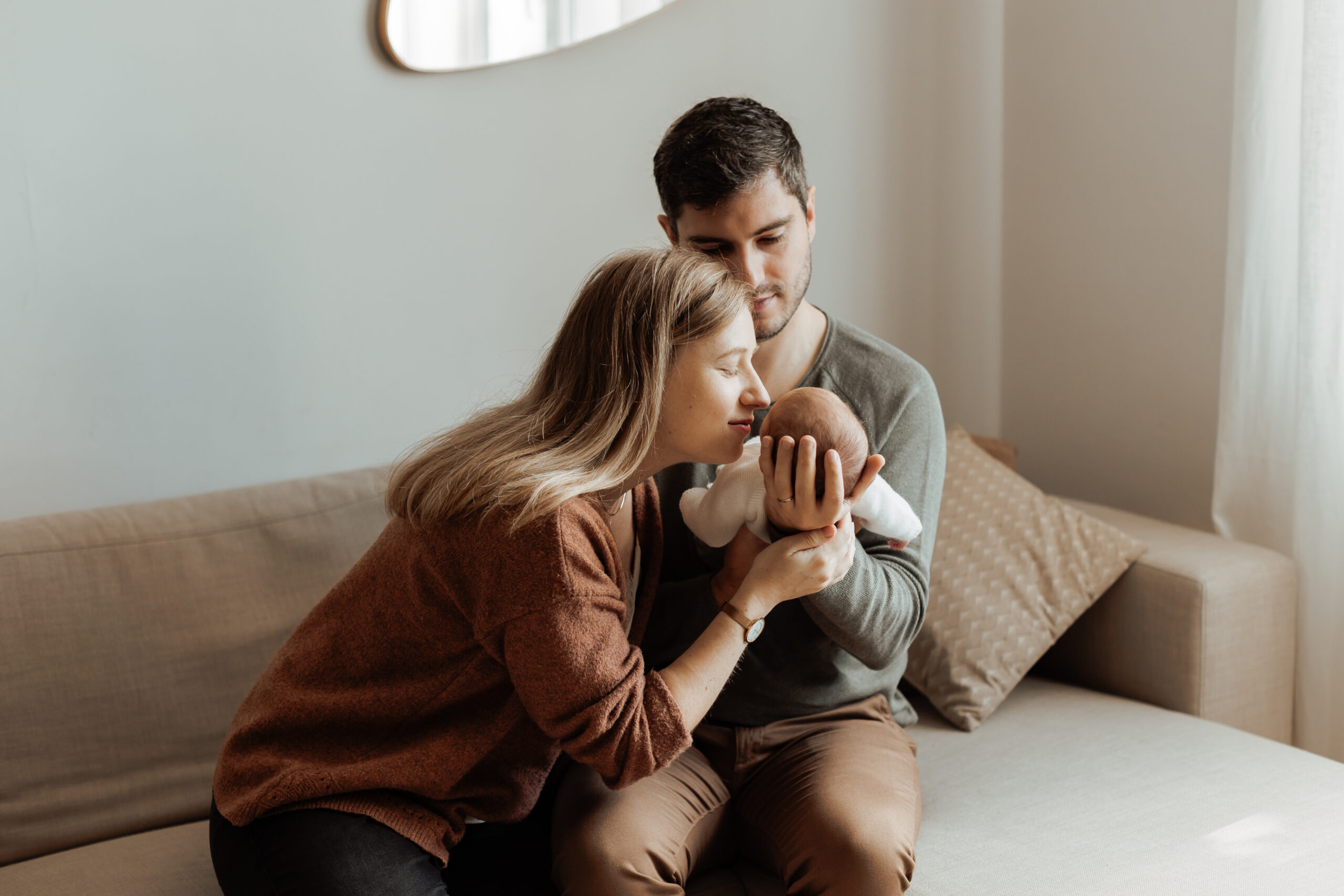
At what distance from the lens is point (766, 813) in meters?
1.44

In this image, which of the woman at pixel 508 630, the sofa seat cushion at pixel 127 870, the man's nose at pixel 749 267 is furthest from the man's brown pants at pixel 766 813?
the man's nose at pixel 749 267

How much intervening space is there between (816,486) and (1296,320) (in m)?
1.21

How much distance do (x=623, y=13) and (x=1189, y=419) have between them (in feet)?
4.71

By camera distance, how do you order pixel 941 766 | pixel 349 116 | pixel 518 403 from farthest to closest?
pixel 349 116 < pixel 941 766 < pixel 518 403

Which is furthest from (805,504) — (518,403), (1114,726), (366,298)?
(366,298)

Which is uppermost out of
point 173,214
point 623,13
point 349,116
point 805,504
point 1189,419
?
point 623,13

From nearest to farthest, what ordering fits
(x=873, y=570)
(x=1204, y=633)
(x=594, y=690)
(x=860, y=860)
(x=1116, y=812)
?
(x=594, y=690) < (x=860, y=860) < (x=873, y=570) < (x=1116, y=812) < (x=1204, y=633)

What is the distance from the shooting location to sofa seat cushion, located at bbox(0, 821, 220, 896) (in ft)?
4.58

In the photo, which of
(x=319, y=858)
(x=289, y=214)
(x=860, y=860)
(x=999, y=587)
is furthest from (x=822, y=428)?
(x=289, y=214)

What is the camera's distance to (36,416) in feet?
5.77

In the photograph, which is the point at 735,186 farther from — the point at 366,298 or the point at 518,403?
the point at 366,298

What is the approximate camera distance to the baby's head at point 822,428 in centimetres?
122

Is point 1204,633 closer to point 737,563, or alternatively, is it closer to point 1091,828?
point 1091,828

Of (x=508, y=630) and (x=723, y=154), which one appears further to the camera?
(x=723, y=154)
